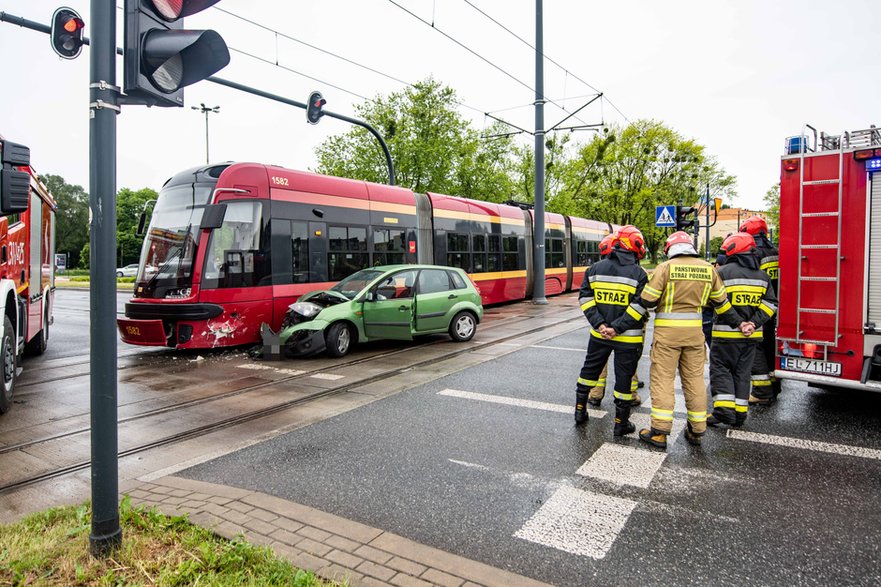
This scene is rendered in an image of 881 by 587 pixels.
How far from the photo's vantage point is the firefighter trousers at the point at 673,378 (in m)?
4.98

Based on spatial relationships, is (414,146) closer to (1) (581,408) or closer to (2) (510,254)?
(2) (510,254)

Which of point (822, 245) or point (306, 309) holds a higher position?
point (822, 245)

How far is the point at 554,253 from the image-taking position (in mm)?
22297

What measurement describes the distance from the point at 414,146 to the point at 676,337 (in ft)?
77.7

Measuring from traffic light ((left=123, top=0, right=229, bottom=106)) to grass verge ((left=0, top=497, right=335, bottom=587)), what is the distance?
2.29 metres

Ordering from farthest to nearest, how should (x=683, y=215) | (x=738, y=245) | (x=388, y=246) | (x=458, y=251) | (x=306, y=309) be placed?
(x=458, y=251) < (x=683, y=215) < (x=388, y=246) < (x=306, y=309) < (x=738, y=245)

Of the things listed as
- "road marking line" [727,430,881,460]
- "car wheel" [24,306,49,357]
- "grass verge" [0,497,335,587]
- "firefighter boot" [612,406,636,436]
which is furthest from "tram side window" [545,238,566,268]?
"grass verge" [0,497,335,587]

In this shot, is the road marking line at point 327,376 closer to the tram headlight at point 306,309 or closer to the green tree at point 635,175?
the tram headlight at point 306,309

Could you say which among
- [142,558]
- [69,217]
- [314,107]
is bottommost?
[142,558]

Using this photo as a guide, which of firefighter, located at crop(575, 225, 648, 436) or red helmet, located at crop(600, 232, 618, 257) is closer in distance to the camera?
firefighter, located at crop(575, 225, 648, 436)

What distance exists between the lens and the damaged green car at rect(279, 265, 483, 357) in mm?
9227

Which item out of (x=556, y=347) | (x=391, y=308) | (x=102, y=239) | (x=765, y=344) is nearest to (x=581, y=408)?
(x=765, y=344)

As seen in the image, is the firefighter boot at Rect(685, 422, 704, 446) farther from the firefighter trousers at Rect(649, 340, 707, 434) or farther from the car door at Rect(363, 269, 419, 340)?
the car door at Rect(363, 269, 419, 340)

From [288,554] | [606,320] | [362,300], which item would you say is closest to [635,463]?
[606,320]
